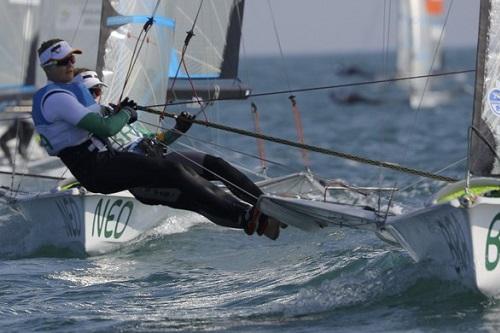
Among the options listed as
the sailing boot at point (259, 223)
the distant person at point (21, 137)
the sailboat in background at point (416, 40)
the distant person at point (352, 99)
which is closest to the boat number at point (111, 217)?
the sailing boot at point (259, 223)

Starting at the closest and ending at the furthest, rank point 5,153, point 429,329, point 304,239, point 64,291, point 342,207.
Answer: point 429,329, point 342,207, point 64,291, point 304,239, point 5,153

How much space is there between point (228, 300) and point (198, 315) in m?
0.40

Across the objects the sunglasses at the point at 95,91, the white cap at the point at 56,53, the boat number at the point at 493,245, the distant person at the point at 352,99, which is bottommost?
the boat number at the point at 493,245

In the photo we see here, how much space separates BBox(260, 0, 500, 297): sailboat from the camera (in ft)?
17.6

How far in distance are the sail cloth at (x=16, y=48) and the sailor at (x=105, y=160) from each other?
7.00 m

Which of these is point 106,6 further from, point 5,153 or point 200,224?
point 5,153

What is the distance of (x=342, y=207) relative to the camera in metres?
5.80

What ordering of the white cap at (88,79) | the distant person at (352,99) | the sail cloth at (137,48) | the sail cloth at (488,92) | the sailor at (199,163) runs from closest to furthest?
the sail cloth at (488,92) < the sailor at (199,163) < the white cap at (88,79) < the sail cloth at (137,48) < the distant person at (352,99)

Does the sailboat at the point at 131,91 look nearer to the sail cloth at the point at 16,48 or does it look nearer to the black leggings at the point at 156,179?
the black leggings at the point at 156,179

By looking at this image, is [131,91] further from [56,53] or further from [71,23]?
[71,23]

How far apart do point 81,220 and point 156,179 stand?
2156 mm

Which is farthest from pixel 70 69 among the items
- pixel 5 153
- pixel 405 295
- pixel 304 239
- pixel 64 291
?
pixel 5 153

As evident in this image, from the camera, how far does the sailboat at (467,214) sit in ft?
17.6

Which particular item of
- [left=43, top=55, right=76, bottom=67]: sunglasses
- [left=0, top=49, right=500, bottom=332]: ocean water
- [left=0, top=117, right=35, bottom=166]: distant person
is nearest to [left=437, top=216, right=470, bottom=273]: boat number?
[left=0, top=49, right=500, bottom=332]: ocean water
